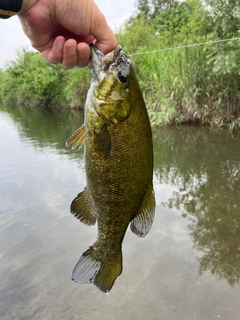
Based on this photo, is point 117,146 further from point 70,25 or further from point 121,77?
point 70,25

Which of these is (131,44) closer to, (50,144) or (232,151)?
(50,144)

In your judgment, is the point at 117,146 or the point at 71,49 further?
the point at 71,49

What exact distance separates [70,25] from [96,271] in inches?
54.9

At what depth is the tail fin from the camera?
175 centimetres

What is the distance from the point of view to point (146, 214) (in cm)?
171

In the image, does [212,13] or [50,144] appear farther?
[50,144]

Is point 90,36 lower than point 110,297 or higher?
higher

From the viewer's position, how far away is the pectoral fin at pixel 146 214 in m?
1.69

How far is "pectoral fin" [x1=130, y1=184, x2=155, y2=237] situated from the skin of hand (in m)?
0.84

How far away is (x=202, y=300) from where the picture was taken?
3.80 meters

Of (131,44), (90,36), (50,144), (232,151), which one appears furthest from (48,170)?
(131,44)

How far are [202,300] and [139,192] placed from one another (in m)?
2.74

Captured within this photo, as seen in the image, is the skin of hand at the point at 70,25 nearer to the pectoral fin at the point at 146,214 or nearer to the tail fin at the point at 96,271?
the pectoral fin at the point at 146,214

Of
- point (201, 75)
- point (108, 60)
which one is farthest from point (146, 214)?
point (201, 75)
